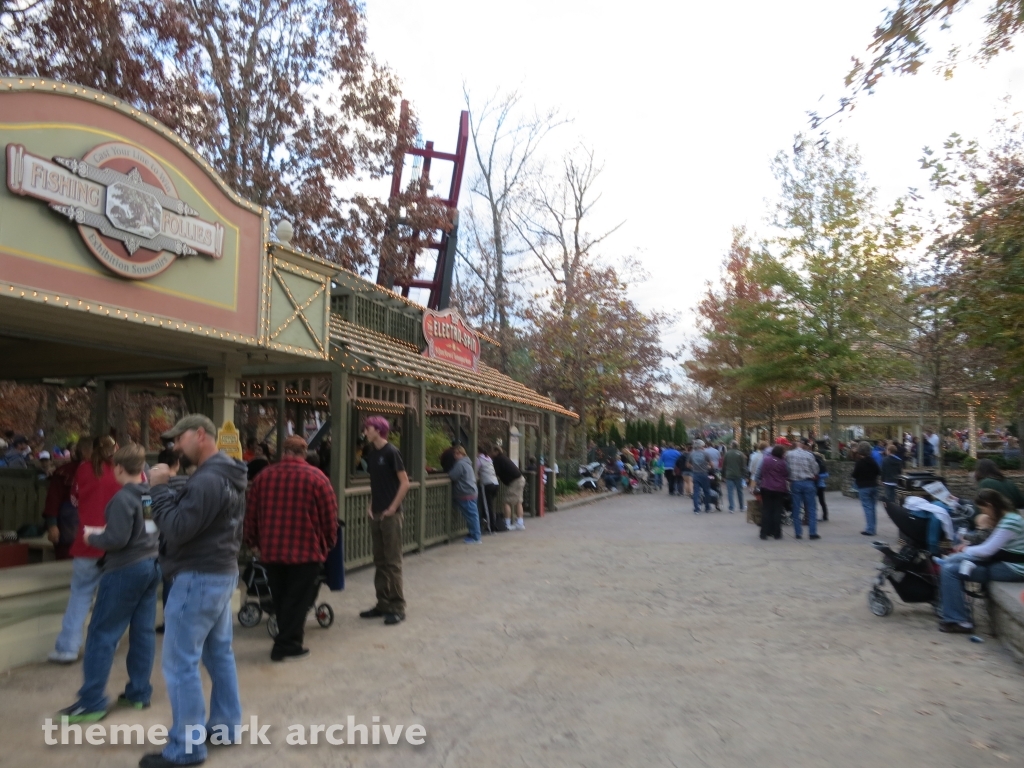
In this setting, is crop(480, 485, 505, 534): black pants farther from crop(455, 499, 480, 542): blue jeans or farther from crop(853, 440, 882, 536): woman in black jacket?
crop(853, 440, 882, 536): woman in black jacket

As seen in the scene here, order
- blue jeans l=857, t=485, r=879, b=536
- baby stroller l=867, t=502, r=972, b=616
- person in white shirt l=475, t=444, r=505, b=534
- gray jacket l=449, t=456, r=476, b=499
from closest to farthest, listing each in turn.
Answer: baby stroller l=867, t=502, r=972, b=616
gray jacket l=449, t=456, r=476, b=499
blue jeans l=857, t=485, r=879, b=536
person in white shirt l=475, t=444, r=505, b=534

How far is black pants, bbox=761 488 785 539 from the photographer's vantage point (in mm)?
12883

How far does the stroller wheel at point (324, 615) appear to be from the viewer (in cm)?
665

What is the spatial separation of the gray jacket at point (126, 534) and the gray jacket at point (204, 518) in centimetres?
64

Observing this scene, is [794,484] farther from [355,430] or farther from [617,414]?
[617,414]

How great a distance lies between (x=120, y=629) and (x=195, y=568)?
3.86ft

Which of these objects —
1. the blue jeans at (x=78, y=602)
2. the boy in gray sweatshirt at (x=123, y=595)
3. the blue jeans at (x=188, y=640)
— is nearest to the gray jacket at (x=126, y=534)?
the boy in gray sweatshirt at (x=123, y=595)

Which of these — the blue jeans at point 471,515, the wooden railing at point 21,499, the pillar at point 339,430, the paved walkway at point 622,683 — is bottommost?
the paved walkway at point 622,683

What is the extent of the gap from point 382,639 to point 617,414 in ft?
111

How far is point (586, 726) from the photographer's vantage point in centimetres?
451

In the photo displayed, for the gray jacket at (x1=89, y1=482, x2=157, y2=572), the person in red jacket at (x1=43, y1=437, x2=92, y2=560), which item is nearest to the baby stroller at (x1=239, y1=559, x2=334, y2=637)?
the person in red jacket at (x1=43, y1=437, x2=92, y2=560)

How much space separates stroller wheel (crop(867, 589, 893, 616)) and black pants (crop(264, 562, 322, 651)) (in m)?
5.25

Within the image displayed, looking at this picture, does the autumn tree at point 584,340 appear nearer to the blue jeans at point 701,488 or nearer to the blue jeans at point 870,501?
the blue jeans at point 701,488

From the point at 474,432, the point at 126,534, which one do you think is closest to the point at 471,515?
the point at 474,432
